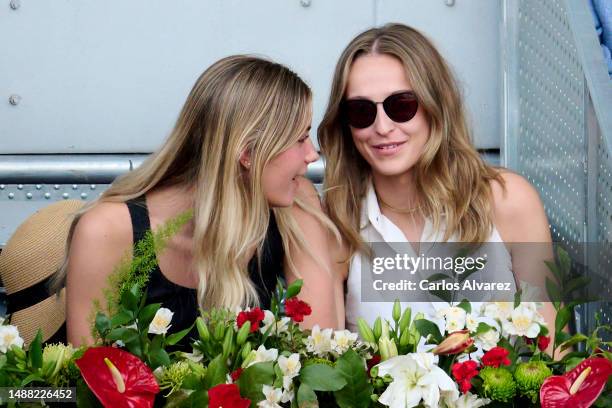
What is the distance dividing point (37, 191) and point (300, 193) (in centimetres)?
119

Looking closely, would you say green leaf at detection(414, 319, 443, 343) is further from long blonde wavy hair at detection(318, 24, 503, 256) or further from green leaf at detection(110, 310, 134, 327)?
long blonde wavy hair at detection(318, 24, 503, 256)

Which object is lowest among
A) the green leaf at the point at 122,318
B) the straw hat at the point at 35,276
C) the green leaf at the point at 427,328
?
the straw hat at the point at 35,276

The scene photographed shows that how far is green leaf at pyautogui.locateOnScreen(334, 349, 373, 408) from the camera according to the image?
59.1 inches

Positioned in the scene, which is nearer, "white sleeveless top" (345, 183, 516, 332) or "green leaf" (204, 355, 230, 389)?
"green leaf" (204, 355, 230, 389)

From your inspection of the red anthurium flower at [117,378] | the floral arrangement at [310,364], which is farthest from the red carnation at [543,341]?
the red anthurium flower at [117,378]

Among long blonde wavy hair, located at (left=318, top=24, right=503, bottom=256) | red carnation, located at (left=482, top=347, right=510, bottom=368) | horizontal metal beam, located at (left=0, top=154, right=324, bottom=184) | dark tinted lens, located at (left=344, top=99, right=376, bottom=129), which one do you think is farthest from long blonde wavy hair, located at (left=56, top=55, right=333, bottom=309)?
red carnation, located at (left=482, top=347, right=510, bottom=368)

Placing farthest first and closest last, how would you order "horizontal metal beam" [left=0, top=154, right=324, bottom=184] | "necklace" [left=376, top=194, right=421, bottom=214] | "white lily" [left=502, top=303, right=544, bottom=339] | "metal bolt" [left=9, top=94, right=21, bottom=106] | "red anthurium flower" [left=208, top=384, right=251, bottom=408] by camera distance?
"metal bolt" [left=9, top=94, right=21, bottom=106] → "horizontal metal beam" [left=0, top=154, right=324, bottom=184] → "necklace" [left=376, top=194, right=421, bottom=214] → "white lily" [left=502, top=303, right=544, bottom=339] → "red anthurium flower" [left=208, top=384, right=251, bottom=408]

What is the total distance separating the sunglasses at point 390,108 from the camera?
113 inches

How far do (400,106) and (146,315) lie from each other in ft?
4.88

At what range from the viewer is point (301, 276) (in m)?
2.81

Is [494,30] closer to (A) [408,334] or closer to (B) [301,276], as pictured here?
(B) [301,276]

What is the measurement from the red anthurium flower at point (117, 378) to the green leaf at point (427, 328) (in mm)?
430

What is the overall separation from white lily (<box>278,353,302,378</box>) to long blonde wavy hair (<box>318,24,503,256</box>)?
4.63 feet

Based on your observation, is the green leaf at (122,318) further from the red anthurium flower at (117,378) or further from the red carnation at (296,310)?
the red carnation at (296,310)
